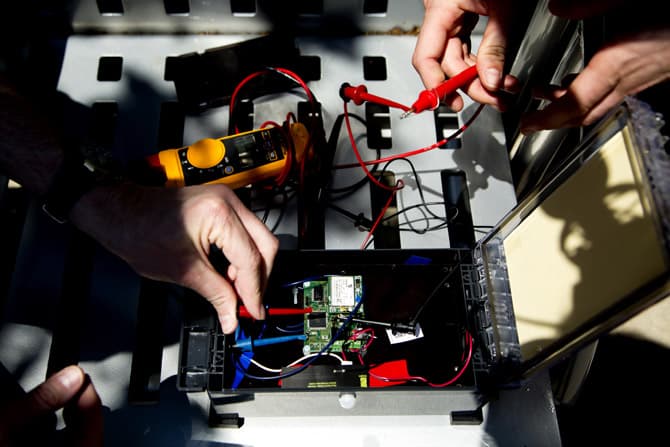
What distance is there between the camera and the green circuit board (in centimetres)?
99

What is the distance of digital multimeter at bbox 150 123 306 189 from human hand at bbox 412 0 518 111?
1.23 feet

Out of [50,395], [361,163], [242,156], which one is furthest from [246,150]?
[50,395]

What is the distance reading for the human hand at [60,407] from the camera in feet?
2.45

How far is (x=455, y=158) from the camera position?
1191mm

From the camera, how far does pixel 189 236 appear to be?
874mm

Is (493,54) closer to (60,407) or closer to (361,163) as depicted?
(361,163)

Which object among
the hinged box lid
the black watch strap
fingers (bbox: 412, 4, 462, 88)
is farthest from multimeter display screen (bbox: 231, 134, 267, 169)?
the hinged box lid

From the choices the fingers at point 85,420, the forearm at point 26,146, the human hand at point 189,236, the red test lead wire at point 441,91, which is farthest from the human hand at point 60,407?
the red test lead wire at point 441,91

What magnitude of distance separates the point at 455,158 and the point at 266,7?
610mm

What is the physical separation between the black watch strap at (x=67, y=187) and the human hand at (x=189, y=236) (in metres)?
0.02

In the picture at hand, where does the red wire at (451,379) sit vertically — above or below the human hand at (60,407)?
above

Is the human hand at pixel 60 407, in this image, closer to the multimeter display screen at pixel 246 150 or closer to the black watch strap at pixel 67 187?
the black watch strap at pixel 67 187

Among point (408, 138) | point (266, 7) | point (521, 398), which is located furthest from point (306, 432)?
point (266, 7)

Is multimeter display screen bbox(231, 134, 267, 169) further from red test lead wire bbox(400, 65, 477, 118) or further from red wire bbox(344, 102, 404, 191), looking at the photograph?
red test lead wire bbox(400, 65, 477, 118)
